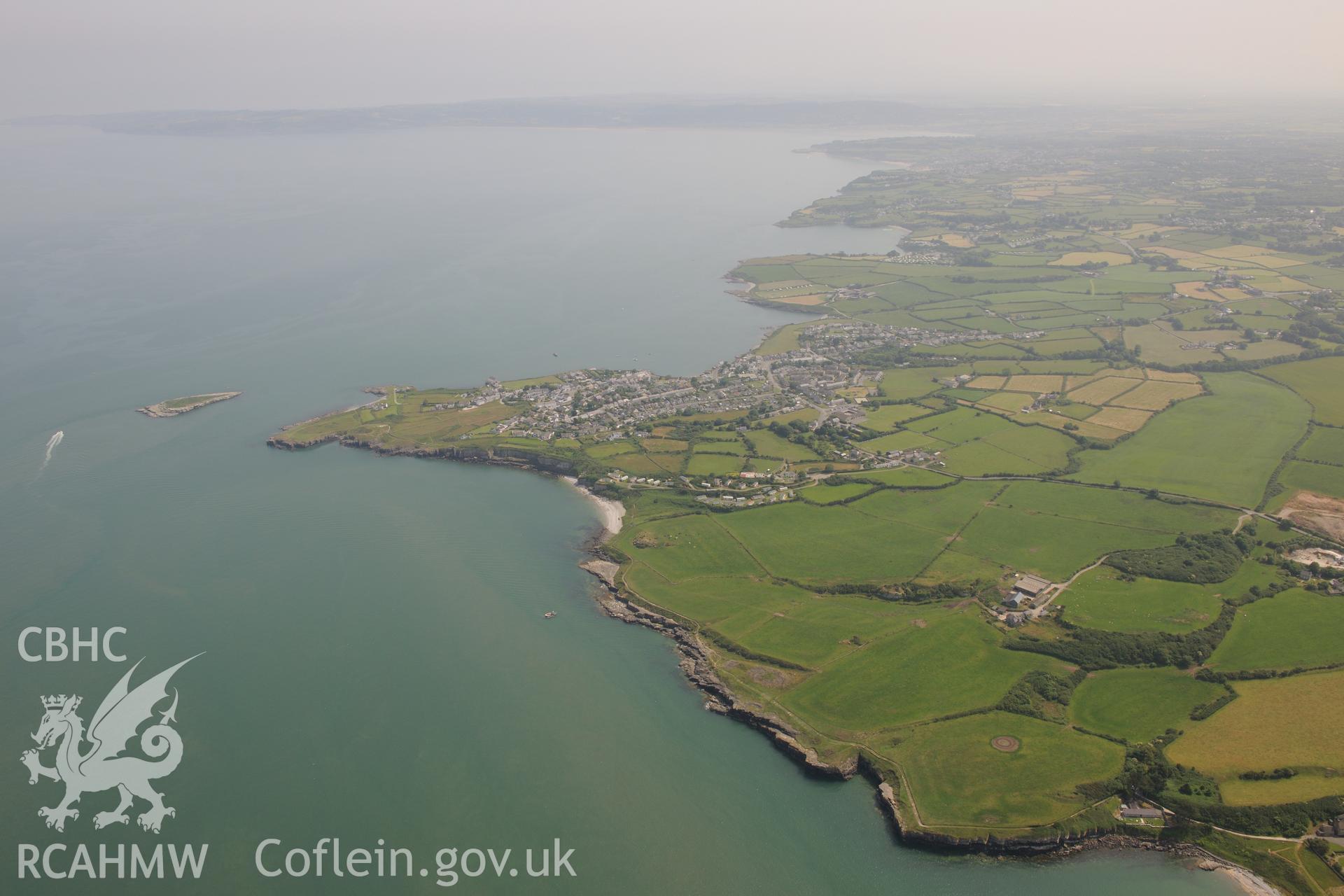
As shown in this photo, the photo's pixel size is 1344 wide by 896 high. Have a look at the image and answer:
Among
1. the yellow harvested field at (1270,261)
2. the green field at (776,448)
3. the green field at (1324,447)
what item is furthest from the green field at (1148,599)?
the yellow harvested field at (1270,261)

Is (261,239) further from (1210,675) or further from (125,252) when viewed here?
(1210,675)

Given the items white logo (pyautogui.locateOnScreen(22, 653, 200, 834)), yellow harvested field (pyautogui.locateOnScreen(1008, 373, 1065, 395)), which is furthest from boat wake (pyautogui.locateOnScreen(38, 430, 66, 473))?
yellow harvested field (pyautogui.locateOnScreen(1008, 373, 1065, 395))

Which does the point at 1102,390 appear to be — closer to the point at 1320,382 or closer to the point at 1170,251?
the point at 1320,382

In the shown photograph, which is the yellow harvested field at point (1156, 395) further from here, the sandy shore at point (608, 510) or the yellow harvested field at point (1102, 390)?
the sandy shore at point (608, 510)

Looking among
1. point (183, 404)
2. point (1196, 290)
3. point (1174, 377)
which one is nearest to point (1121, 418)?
point (1174, 377)

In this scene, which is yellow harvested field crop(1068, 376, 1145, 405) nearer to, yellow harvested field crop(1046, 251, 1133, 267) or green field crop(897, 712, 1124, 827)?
green field crop(897, 712, 1124, 827)
